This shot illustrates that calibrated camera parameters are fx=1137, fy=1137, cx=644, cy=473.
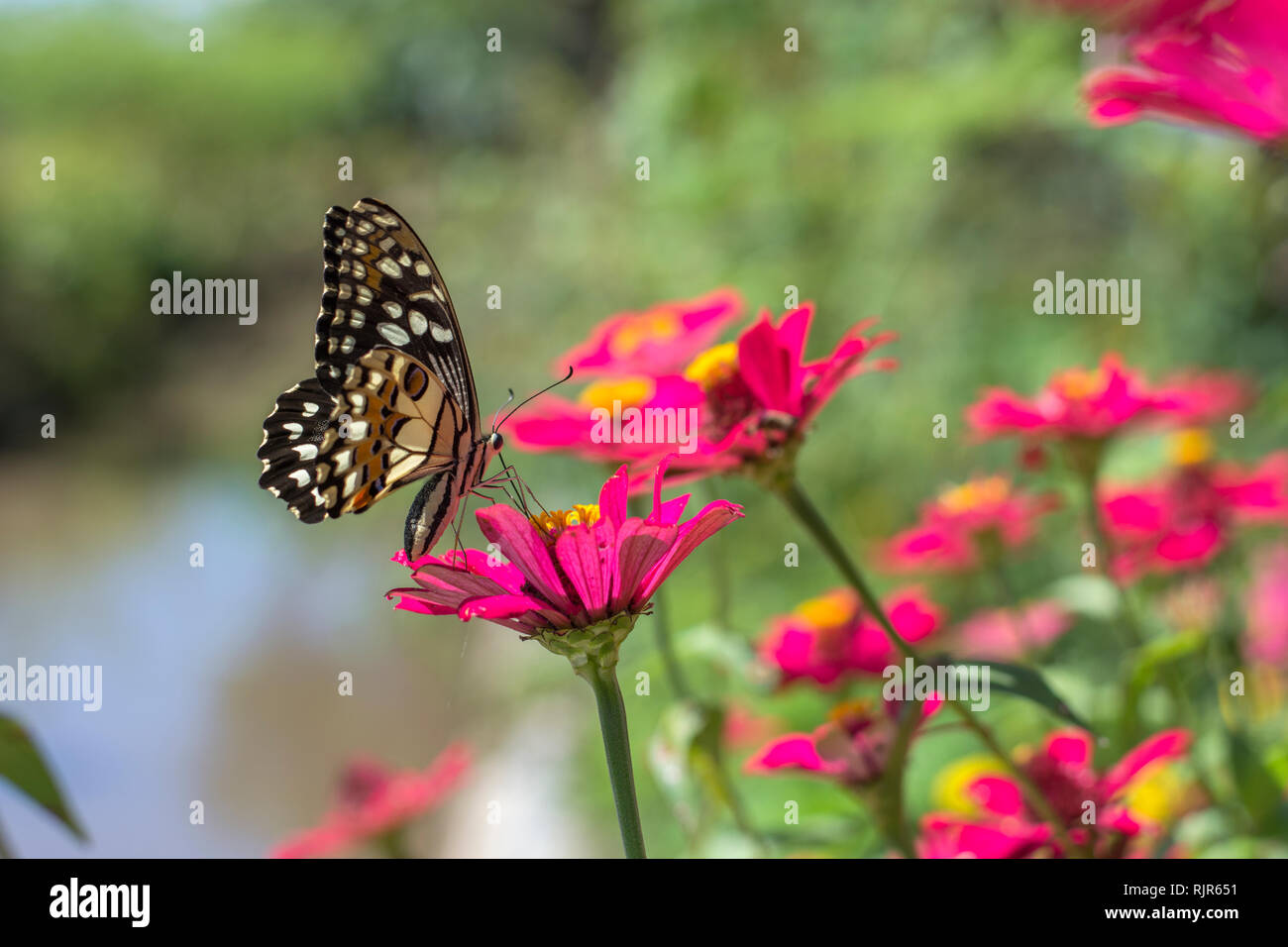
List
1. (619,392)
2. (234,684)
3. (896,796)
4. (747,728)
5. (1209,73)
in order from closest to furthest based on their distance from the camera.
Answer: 1. (1209,73)
2. (896,796)
3. (619,392)
4. (747,728)
5. (234,684)

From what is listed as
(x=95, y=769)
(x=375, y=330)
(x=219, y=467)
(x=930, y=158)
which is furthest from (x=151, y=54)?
(x=375, y=330)

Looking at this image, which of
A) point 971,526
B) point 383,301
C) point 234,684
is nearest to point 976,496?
point 971,526

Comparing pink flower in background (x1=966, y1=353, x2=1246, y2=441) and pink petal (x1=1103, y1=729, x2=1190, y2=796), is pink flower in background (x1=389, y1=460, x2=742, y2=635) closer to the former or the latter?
pink petal (x1=1103, y1=729, x2=1190, y2=796)

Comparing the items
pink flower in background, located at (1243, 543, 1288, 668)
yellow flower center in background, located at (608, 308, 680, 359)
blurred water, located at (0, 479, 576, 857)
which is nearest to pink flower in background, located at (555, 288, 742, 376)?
yellow flower center in background, located at (608, 308, 680, 359)

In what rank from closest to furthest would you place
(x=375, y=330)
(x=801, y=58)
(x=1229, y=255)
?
1. (x=375, y=330)
2. (x=1229, y=255)
3. (x=801, y=58)

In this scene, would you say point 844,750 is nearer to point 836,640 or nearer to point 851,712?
point 851,712

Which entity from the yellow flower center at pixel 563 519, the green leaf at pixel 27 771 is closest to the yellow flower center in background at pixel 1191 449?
the yellow flower center at pixel 563 519
